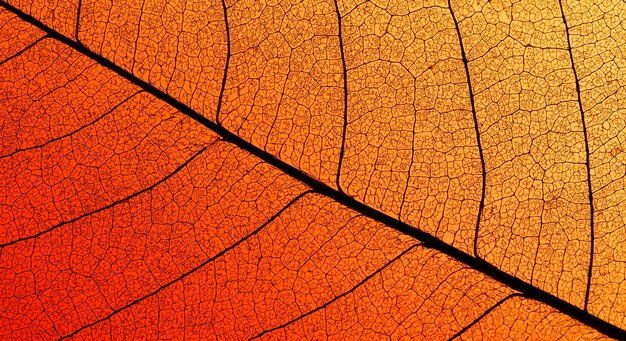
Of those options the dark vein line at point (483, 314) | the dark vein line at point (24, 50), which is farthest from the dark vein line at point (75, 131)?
the dark vein line at point (483, 314)

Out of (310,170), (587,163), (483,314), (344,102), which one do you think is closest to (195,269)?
(310,170)

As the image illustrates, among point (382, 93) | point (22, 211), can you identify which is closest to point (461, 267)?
point (382, 93)

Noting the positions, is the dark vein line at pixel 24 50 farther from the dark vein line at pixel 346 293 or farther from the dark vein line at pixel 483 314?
→ the dark vein line at pixel 483 314

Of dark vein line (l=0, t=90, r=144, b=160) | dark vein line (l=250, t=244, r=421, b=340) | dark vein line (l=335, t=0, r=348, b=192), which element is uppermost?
dark vein line (l=0, t=90, r=144, b=160)

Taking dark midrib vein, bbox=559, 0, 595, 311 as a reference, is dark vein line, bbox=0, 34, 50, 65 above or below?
above

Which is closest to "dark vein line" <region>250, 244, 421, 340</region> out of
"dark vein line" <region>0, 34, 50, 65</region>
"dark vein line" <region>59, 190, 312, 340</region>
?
"dark vein line" <region>59, 190, 312, 340</region>

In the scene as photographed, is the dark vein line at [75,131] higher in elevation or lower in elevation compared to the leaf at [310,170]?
higher

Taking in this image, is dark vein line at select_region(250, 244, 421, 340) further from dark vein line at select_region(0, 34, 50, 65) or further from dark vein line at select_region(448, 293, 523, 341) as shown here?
dark vein line at select_region(0, 34, 50, 65)

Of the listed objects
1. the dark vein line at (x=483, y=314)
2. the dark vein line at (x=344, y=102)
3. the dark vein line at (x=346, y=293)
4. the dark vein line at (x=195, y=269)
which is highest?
the dark vein line at (x=344, y=102)

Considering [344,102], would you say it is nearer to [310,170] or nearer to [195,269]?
[310,170]
